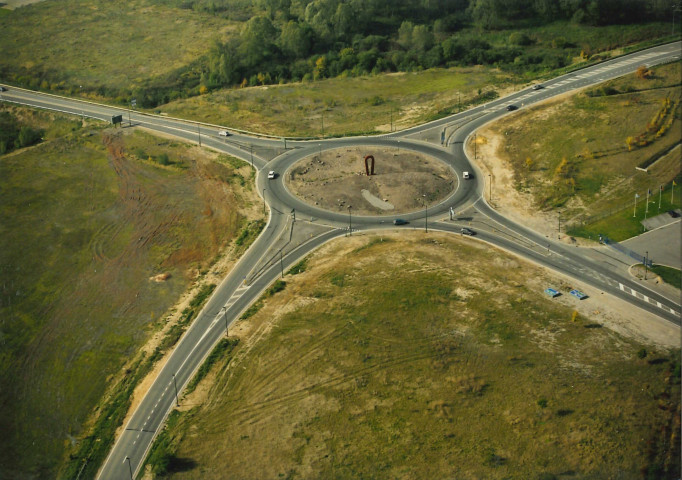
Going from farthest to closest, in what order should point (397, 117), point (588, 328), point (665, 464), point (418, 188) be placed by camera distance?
point (397, 117), point (418, 188), point (588, 328), point (665, 464)

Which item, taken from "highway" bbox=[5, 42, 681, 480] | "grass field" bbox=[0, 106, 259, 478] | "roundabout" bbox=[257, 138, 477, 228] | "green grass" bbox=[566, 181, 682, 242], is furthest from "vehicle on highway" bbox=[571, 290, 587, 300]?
"grass field" bbox=[0, 106, 259, 478]

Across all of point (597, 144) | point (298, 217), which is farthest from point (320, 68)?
point (597, 144)

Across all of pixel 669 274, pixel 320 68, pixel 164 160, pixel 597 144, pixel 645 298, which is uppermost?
pixel 320 68

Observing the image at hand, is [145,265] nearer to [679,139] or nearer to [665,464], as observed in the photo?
[665,464]

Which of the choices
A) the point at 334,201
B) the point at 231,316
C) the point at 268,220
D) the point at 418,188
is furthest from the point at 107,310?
the point at 418,188

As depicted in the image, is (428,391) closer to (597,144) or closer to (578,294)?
(578,294)

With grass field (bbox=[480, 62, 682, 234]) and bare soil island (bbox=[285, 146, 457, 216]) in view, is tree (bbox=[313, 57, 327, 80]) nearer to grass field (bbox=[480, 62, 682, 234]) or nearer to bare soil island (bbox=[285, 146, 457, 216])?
bare soil island (bbox=[285, 146, 457, 216])

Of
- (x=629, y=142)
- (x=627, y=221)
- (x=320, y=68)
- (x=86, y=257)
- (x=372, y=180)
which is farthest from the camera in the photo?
(x=320, y=68)
